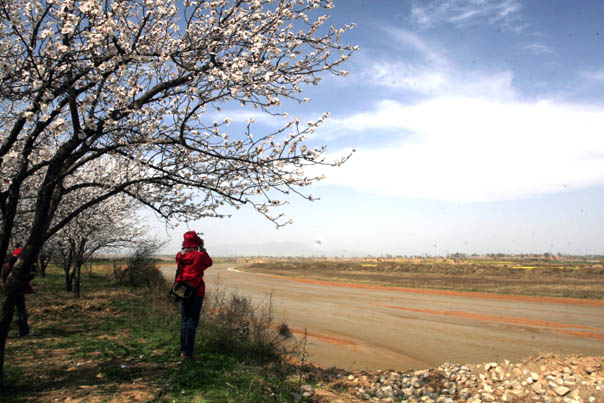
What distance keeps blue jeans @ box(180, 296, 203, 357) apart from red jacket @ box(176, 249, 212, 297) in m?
0.18

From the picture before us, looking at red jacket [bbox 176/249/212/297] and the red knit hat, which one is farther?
the red knit hat

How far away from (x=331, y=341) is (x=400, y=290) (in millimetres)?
16537

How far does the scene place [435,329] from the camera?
1319 cm

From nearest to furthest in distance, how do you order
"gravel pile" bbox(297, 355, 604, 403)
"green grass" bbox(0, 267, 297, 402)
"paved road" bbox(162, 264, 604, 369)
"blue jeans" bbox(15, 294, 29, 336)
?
"green grass" bbox(0, 267, 297, 402)
"gravel pile" bbox(297, 355, 604, 403)
"blue jeans" bbox(15, 294, 29, 336)
"paved road" bbox(162, 264, 604, 369)

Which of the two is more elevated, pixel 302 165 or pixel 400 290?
pixel 302 165

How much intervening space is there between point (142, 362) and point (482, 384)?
6386 millimetres

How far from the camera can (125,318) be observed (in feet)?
35.3

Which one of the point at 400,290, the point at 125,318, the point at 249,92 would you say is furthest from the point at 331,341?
the point at 400,290

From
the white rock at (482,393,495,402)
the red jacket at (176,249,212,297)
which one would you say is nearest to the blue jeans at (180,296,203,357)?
the red jacket at (176,249,212,297)

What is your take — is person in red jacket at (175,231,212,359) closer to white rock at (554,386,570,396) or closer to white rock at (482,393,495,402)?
white rock at (482,393,495,402)

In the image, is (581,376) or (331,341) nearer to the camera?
(581,376)

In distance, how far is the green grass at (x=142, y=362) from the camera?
523cm

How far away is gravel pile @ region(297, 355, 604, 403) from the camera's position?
658 centimetres

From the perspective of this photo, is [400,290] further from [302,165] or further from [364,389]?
[302,165]
